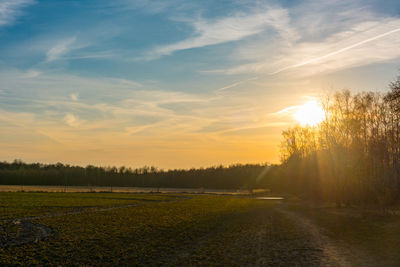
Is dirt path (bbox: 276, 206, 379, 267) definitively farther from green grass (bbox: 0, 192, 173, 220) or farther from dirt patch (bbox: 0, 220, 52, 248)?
green grass (bbox: 0, 192, 173, 220)

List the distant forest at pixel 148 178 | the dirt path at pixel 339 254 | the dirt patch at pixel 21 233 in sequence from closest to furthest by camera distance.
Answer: the dirt path at pixel 339 254 < the dirt patch at pixel 21 233 < the distant forest at pixel 148 178

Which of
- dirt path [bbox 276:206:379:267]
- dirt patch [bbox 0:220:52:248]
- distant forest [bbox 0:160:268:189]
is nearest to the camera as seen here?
dirt path [bbox 276:206:379:267]

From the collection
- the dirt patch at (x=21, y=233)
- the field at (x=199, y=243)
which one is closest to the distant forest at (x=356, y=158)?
the field at (x=199, y=243)

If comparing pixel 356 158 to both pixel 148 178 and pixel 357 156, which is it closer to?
pixel 357 156

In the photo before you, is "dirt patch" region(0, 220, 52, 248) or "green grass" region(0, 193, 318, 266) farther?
"dirt patch" region(0, 220, 52, 248)

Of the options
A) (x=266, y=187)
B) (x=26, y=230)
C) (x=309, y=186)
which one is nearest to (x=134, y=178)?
(x=266, y=187)

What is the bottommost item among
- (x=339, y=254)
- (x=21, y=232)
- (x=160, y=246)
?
(x=339, y=254)

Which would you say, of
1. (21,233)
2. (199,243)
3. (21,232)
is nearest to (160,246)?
(199,243)

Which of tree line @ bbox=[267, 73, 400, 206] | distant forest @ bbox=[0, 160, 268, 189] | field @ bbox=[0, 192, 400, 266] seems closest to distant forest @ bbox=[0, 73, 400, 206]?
tree line @ bbox=[267, 73, 400, 206]

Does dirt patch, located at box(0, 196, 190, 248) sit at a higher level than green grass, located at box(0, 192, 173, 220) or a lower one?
higher

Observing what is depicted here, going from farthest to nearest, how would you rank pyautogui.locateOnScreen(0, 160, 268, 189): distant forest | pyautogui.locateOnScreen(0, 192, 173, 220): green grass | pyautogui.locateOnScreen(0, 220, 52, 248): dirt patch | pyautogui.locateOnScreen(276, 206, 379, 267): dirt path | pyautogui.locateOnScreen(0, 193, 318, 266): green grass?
1. pyautogui.locateOnScreen(0, 160, 268, 189): distant forest
2. pyautogui.locateOnScreen(0, 192, 173, 220): green grass
3. pyautogui.locateOnScreen(0, 220, 52, 248): dirt patch
4. pyautogui.locateOnScreen(0, 193, 318, 266): green grass
5. pyautogui.locateOnScreen(276, 206, 379, 267): dirt path

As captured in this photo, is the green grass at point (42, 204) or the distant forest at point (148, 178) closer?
the green grass at point (42, 204)

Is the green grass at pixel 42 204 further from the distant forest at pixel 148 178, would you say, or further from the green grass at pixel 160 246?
the distant forest at pixel 148 178

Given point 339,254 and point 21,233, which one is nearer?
point 339,254
